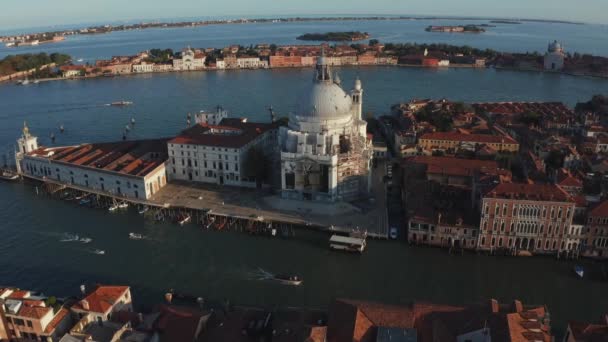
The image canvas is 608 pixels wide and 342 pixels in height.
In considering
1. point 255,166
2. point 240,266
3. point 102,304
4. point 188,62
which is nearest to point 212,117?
point 255,166

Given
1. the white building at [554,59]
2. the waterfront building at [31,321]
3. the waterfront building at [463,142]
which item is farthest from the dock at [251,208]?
the white building at [554,59]

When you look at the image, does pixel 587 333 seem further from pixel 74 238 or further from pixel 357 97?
pixel 74 238

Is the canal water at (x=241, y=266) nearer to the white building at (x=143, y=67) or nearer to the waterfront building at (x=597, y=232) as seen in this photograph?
Answer: the waterfront building at (x=597, y=232)

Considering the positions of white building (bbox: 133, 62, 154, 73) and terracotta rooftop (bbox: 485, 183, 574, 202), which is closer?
terracotta rooftop (bbox: 485, 183, 574, 202)

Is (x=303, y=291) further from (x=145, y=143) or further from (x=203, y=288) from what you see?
(x=145, y=143)

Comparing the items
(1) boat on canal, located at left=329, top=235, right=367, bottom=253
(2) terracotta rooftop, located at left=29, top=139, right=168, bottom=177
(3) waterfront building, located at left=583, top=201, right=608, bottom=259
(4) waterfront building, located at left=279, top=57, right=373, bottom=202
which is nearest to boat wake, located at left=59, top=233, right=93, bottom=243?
(2) terracotta rooftop, located at left=29, top=139, right=168, bottom=177

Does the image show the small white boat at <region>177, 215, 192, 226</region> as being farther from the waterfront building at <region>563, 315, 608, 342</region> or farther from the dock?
the waterfront building at <region>563, 315, 608, 342</region>
